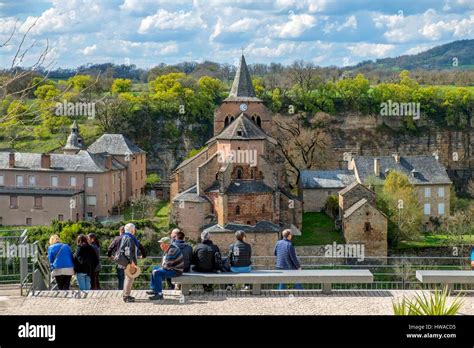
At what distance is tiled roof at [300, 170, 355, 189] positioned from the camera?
60469 mm

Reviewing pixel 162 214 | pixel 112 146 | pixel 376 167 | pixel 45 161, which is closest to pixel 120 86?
pixel 112 146

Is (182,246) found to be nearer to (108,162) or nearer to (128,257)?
(128,257)

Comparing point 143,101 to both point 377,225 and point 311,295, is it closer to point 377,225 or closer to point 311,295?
point 377,225

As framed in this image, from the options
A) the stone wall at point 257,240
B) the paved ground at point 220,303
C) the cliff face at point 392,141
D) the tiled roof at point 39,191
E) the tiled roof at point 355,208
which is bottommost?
the stone wall at point 257,240

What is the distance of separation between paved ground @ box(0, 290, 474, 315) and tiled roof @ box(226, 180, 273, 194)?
3066 cm

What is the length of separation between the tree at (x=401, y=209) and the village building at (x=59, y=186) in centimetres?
1838

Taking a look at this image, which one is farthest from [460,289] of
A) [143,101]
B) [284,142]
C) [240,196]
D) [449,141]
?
[449,141]

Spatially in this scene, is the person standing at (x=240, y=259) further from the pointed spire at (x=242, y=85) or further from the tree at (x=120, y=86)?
the tree at (x=120, y=86)

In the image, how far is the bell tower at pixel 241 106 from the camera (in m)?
58.0

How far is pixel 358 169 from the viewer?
201 feet

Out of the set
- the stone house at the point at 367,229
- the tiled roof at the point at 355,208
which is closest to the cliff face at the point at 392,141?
the tiled roof at the point at 355,208

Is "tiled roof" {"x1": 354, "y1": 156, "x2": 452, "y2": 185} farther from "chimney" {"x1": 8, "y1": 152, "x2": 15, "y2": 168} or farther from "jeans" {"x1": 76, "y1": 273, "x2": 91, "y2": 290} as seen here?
"jeans" {"x1": 76, "y1": 273, "x2": 91, "y2": 290}

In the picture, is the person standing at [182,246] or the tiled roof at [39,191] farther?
the tiled roof at [39,191]

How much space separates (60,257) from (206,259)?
9.75 feet
